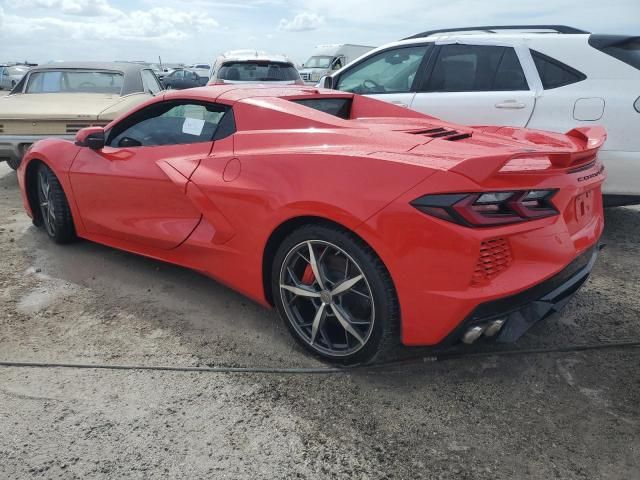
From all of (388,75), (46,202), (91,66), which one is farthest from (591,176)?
(91,66)

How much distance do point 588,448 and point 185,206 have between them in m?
2.39

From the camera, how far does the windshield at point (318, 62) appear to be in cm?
2198

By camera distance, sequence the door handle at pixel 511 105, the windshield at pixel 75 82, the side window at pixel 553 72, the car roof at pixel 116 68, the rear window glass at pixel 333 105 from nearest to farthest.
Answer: the rear window glass at pixel 333 105
the side window at pixel 553 72
the door handle at pixel 511 105
the windshield at pixel 75 82
the car roof at pixel 116 68

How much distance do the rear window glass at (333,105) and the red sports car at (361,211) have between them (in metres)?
0.01

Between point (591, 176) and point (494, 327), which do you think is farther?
point (591, 176)

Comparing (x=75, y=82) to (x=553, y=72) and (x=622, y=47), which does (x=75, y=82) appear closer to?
(x=553, y=72)

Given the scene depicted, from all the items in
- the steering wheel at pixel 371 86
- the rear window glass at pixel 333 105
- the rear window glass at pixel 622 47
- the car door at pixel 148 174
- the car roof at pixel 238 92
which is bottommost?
the car door at pixel 148 174

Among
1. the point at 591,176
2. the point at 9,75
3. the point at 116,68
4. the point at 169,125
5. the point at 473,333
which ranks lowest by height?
the point at 473,333

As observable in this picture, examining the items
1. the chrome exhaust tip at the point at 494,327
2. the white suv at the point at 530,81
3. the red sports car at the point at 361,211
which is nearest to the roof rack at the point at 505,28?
the white suv at the point at 530,81

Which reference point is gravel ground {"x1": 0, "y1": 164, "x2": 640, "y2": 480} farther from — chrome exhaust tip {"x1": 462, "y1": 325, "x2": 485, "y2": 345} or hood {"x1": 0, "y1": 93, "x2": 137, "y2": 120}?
hood {"x1": 0, "y1": 93, "x2": 137, "y2": 120}

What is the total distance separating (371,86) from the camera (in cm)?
584

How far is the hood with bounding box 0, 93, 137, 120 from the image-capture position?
5979 mm

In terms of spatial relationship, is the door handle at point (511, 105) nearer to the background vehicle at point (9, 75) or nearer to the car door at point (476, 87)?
the car door at point (476, 87)

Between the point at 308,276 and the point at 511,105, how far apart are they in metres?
2.92
